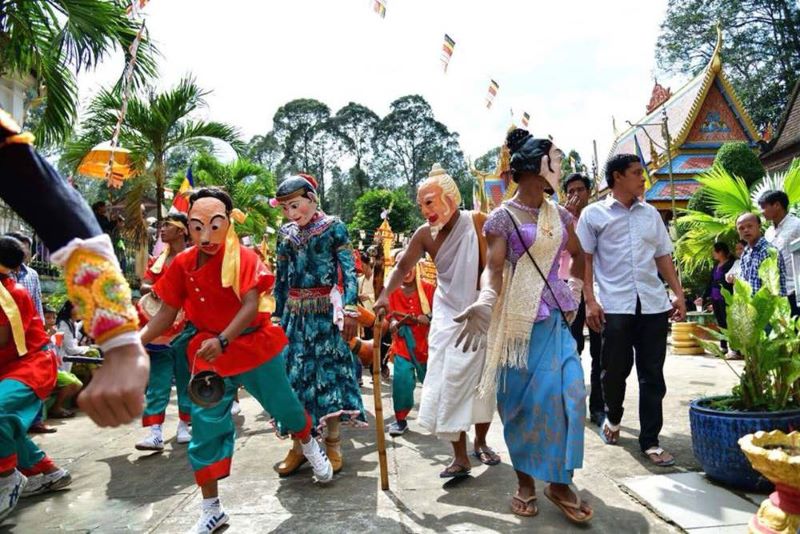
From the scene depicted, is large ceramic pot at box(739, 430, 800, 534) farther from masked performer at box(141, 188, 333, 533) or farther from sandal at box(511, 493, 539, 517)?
masked performer at box(141, 188, 333, 533)

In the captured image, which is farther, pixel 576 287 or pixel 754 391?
pixel 576 287

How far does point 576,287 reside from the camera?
11.9 ft

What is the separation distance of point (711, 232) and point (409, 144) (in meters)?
58.6

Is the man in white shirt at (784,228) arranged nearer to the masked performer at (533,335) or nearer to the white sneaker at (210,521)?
the masked performer at (533,335)

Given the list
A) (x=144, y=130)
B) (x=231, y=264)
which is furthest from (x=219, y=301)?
(x=144, y=130)

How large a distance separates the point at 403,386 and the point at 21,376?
2704 millimetres

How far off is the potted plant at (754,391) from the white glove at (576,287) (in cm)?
82

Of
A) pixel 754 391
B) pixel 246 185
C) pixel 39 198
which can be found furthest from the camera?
pixel 246 185

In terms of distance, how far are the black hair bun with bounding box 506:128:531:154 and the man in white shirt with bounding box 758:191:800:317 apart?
3.53 m

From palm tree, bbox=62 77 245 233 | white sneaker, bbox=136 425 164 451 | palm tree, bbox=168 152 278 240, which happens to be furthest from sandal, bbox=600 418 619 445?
palm tree, bbox=168 152 278 240

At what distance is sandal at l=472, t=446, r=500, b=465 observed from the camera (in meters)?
4.22

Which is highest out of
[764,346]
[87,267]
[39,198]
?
[39,198]

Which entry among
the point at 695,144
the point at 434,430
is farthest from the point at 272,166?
the point at 434,430

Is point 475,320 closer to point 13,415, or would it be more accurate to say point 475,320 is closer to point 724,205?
point 13,415
